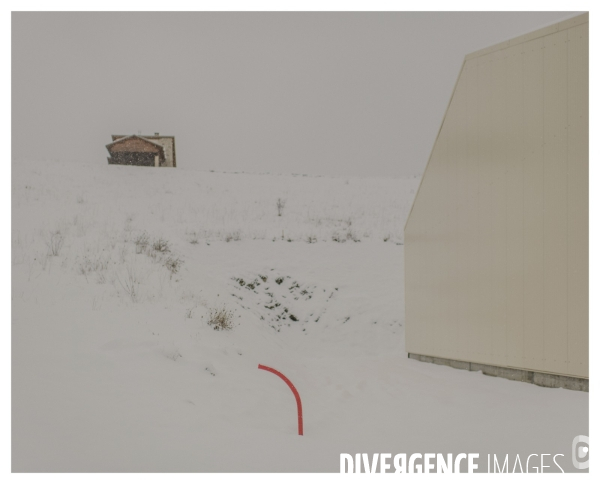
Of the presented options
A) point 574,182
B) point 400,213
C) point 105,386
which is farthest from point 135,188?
point 574,182

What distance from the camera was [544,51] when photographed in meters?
5.34

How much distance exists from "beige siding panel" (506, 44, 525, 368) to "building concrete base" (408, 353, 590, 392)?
169 millimetres

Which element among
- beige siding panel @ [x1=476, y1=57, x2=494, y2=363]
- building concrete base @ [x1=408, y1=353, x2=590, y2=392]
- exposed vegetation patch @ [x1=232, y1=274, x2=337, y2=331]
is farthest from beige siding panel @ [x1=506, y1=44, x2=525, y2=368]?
exposed vegetation patch @ [x1=232, y1=274, x2=337, y2=331]

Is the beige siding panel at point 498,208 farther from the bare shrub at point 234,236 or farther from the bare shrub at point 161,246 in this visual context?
the bare shrub at point 234,236

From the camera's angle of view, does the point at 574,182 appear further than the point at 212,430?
Yes

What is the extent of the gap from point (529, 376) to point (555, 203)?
96.8 inches

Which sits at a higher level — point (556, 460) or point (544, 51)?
point (544, 51)

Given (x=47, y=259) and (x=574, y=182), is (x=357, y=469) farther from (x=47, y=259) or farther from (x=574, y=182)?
(x=47, y=259)

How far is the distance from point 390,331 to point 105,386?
24.5 feet

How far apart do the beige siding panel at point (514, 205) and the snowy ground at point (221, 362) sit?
2.42 ft

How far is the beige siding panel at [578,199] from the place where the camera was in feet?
16.0

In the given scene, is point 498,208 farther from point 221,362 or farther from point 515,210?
point 221,362

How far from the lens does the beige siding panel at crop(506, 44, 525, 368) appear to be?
18.5 feet

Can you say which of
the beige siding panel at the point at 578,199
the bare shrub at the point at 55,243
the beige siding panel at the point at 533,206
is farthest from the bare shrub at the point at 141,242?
the beige siding panel at the point at 578,199
